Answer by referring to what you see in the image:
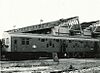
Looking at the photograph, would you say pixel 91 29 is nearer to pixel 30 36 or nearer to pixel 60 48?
pixel 60 48

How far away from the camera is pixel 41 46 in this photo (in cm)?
2902

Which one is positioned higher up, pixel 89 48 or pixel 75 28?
pixel 75 28

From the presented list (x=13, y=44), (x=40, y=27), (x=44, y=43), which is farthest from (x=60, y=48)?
(x=40, y=27)

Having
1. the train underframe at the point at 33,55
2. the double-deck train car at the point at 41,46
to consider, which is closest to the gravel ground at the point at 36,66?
the train underframe at the point at 33,55

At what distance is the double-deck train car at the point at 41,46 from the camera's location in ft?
89.0

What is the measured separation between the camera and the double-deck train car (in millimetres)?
27141

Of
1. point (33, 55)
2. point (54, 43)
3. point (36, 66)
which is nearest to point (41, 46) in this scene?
point (33, 55)

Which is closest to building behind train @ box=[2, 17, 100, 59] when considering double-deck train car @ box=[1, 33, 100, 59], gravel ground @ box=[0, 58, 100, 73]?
double-deck train car @ box=[1, 33, 100, 59]

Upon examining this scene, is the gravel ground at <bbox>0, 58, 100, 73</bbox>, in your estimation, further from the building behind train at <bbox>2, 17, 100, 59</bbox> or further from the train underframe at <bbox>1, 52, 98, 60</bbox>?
the building behind train at <bbox>2, 17, 100, 59</bbox>

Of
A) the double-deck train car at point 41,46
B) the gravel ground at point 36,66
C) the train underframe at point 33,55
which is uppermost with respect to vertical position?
the double-deck train car at point 41,46

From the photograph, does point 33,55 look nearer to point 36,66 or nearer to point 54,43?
point 54,43

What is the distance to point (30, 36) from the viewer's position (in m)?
28.4

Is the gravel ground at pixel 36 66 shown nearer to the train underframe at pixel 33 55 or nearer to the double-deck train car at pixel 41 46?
the train underframe at pixel 33 55

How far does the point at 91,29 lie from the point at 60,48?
14614 mm
